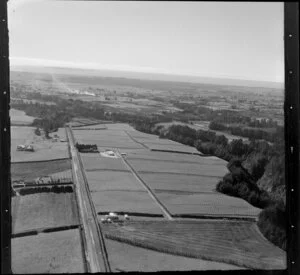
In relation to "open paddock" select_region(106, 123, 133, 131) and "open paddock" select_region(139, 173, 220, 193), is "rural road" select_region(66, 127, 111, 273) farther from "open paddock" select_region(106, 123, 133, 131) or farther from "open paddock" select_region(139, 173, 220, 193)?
"open paddock" select_region(139, 173, 220, 193)

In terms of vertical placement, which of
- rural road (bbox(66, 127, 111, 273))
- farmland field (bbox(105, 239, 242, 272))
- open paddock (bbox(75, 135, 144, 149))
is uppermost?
open paddock (bbox(75, 135, 144, 149))

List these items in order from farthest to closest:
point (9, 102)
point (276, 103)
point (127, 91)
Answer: point (127, 91)
point (276, 103)
point (9, 102)

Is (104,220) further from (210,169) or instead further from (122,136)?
(210,169)

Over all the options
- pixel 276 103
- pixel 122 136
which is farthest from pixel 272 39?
pixel 122 136

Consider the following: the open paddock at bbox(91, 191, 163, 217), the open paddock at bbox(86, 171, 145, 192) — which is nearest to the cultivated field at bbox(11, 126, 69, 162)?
the open paddock at bbox(86, 171, 145, 192)

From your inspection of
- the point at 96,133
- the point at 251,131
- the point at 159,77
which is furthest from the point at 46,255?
the point at 251,131

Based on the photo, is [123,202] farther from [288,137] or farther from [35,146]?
[288,137]

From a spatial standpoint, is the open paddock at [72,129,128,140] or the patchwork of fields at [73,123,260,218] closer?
the patchwork of fields at [73,123,260,218]

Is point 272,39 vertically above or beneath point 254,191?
above
